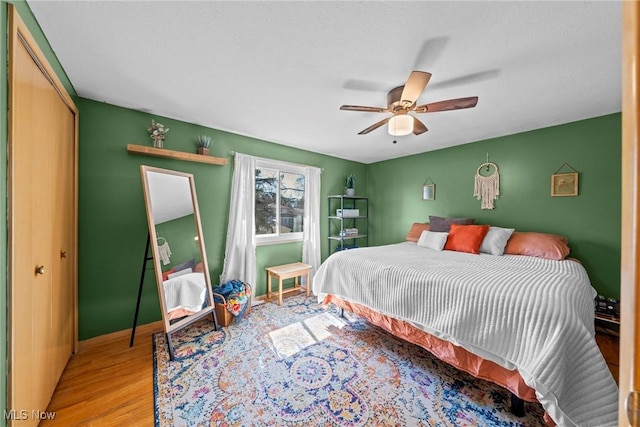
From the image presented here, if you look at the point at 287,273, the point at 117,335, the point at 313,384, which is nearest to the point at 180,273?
the point at 117,335

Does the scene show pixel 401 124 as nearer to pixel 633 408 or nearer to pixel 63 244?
pixel 633 408

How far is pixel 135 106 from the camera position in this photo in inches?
95.2

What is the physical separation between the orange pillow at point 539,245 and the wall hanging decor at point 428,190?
1.28 m

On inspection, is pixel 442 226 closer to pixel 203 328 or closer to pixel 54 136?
pixel 203 328

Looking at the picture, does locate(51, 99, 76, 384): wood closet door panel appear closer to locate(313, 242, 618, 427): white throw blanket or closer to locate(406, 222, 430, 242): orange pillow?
locate(313, 242, 618, 427): white throw blanket

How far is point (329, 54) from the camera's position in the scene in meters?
1.65

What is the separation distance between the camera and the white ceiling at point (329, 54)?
133 centimetres

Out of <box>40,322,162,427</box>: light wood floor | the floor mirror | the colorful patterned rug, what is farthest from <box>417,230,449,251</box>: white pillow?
<box>40,322,162,427</box>: light wood floor

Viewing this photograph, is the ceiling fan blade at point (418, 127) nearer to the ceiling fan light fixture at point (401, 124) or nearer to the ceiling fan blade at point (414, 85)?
the ceiling fan light fixture at point (401, 124)

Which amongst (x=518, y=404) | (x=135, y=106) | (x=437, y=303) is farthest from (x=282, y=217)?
(x=518, y=404)

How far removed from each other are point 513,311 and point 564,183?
236cm

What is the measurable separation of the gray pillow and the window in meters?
2.02

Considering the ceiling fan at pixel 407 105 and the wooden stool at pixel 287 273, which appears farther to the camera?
the wooden stool at pixel 287 273

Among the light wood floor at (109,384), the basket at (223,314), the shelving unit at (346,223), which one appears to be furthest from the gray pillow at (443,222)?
the basket at (223,314)
